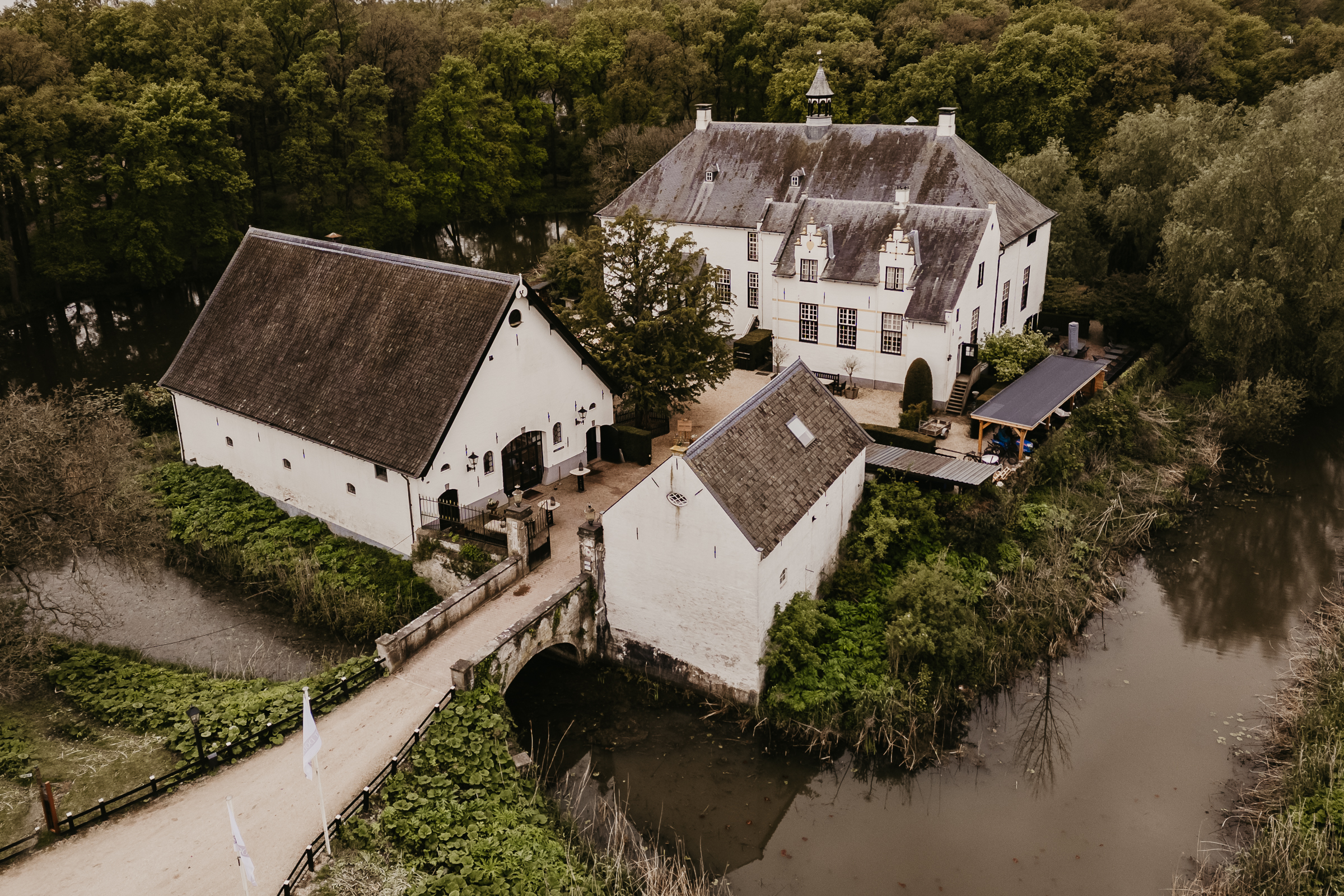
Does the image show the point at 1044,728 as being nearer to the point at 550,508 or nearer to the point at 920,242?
the point at 550,508

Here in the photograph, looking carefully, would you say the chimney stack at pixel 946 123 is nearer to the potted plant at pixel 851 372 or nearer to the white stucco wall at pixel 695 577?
the potted plant at pixel 851 372

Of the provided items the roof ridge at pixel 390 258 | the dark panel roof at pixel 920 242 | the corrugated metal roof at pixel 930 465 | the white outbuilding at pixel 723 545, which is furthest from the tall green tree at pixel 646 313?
the dark panel roof at pixel 920 242

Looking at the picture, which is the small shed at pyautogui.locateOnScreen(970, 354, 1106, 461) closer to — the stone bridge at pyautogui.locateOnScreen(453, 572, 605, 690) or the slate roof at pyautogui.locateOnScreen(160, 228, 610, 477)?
the slate roof at pyautogui.locateOnScreen(160, 228, 610, 477)

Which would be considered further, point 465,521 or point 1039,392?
point 1039,392

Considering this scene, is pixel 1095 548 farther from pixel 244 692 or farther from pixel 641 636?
pixel 244 692

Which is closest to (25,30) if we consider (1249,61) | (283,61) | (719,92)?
(283,61)

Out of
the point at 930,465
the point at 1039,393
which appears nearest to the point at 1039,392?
the point at 1039,393
